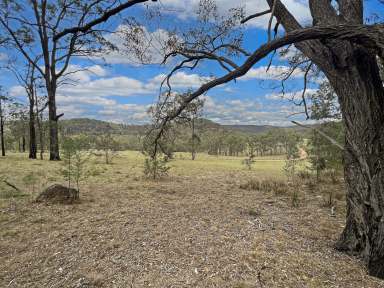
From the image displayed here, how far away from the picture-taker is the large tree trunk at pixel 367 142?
3775 millimetres

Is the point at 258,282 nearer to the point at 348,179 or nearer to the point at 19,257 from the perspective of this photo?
the point at 348,179

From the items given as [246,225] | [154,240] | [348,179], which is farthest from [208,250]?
[348,179]

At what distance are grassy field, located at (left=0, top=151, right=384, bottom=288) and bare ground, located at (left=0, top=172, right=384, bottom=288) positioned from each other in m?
0.02

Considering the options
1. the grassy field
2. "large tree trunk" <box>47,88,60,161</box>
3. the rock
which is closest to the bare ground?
the grassy field

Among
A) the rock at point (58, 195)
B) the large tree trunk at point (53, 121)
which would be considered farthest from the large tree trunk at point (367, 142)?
the large tree trunk at point (53, 121)

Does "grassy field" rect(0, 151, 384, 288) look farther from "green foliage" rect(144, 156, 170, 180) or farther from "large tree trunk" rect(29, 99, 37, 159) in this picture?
"large tree trunk" rect(29, 99, 37, 159)

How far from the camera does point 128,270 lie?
3812mm

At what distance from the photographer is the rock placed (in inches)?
296

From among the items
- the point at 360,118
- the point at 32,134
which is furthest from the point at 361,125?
the point at 32,134

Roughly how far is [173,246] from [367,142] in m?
3.39

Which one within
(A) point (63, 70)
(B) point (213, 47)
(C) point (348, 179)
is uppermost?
(A) point (63, 70)

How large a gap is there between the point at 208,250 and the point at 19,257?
3.04m

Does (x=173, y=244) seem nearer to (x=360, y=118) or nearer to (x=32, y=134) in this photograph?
(x=360, y=118)

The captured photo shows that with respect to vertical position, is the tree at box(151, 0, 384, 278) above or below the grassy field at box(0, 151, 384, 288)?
above
